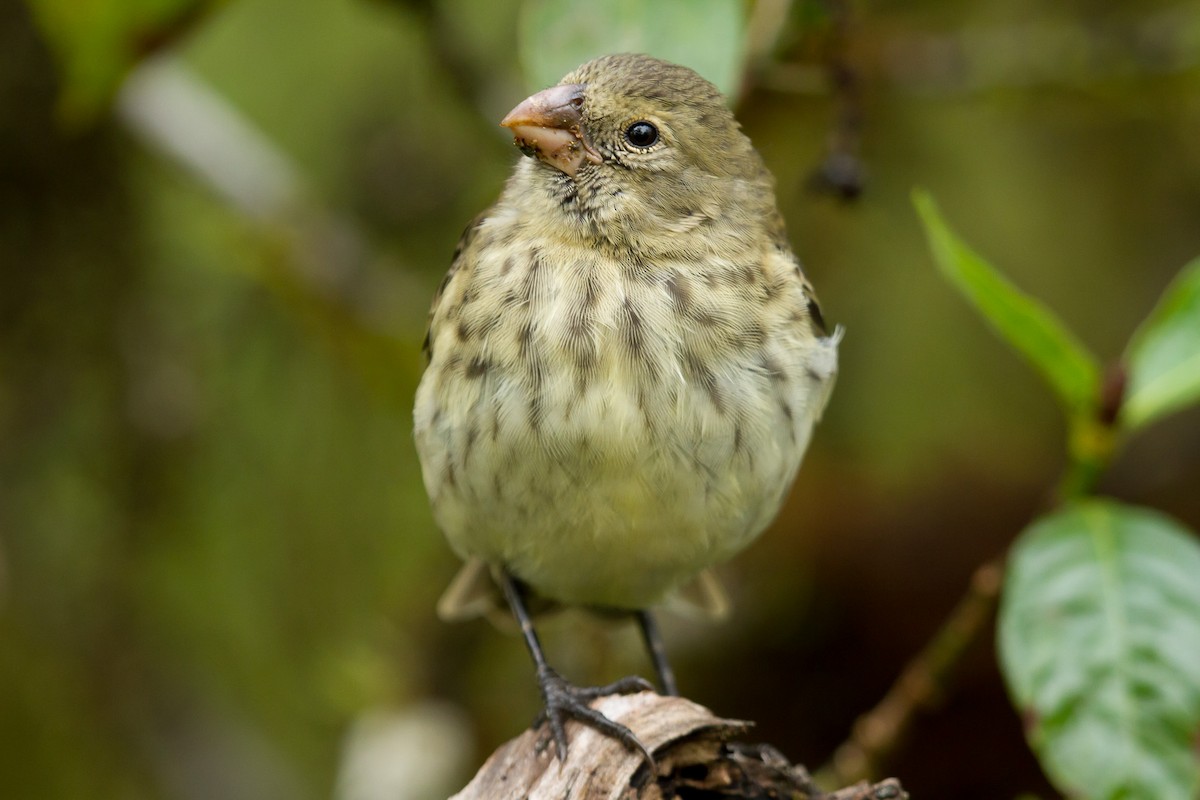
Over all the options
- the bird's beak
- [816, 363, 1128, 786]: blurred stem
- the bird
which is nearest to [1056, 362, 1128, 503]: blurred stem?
[816, 363, 1128, 786]: blurred stem

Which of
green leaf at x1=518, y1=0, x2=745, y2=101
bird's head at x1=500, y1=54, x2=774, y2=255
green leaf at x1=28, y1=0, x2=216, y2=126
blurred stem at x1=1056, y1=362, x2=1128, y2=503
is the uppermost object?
green leaf at x1=28, y1=0, x2=216, y2=126

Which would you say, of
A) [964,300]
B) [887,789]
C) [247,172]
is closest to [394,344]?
[247,172]

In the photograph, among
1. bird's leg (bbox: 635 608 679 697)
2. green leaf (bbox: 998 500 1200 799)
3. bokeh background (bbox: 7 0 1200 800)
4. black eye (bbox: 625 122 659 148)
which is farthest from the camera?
bokeh background (bbox: 7 0 1200 800)

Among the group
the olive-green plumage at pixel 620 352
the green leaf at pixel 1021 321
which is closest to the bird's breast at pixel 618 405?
the olive-green plumage at pixel 620 352

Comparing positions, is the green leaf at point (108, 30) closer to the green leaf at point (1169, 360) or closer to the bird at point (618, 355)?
the bird at point (618, 355)

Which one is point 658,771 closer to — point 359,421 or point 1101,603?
point 1101,603

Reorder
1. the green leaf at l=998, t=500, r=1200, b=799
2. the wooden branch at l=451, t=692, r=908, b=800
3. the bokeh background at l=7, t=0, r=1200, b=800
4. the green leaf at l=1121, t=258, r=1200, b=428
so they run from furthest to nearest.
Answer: the bokeh background at l=7, t=0, r=1200, b=800 → the green leaf at l=1121, t=258, r=1200, b=428 → the green leaf at l=998, t=500, r=1200, b=799 → the wooden branch at l=451, t=692, r=908, b=800

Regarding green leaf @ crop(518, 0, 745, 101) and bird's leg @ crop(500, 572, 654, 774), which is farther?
green leaf @ crop(518, 0, 745, 101)

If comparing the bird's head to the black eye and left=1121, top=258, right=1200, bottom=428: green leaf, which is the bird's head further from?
left=1121, top=258, right=1200, bottom=428: green leaf
